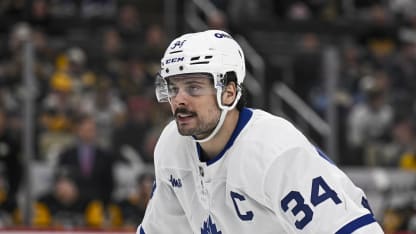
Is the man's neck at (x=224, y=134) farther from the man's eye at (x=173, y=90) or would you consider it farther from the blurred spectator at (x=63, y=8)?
the blurred spectator at (x=63, y=8)

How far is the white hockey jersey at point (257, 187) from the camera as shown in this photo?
3.12m

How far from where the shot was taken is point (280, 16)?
39.9 ft

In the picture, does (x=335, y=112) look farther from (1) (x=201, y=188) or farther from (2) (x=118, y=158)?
(1) (x=201, y=188)

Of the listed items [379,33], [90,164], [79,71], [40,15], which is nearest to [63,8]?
[40,15]

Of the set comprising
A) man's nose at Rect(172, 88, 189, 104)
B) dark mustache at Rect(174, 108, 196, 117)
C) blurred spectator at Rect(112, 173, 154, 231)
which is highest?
man's nose at Rect(172, 88, 189, 104)

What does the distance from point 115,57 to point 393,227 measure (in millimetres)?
2476

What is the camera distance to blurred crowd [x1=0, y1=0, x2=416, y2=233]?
7.15 meters

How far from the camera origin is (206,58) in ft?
10.8

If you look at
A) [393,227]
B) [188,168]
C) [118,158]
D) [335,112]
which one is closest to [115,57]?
[118,158]

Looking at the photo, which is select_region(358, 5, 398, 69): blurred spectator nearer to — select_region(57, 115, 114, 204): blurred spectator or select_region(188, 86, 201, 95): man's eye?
select_region(57, 115, 114, 204): blurred spectator

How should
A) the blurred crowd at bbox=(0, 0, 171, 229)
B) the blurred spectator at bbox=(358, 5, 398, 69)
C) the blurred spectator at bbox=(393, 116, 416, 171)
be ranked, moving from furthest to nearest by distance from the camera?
the blurred spectator at bbox=(358, 5, 398, 69) < the blurred spectator at bbox=(393, 116, 416, 171) < the blurred crowd at bbox=(0, 0, 171, 229)

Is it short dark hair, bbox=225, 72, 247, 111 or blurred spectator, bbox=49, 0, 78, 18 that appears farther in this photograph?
blurred spectator, bbox=49, 0, 78, 18

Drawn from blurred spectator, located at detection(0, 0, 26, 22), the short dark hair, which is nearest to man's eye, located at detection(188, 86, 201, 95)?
the short dark hair

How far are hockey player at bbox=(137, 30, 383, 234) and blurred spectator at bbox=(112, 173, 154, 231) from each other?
3.64 m
